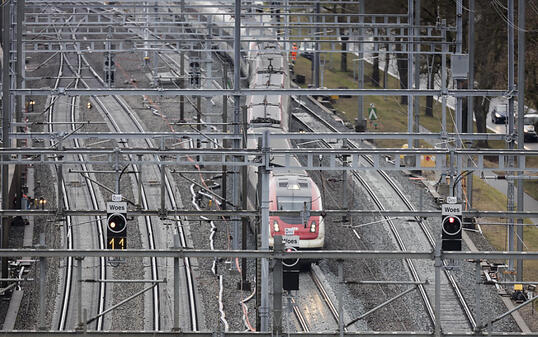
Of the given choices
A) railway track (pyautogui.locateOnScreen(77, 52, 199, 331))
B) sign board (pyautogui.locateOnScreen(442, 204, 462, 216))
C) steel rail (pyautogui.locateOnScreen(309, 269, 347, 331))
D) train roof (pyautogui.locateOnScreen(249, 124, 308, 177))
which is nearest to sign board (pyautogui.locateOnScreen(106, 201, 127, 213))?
railway track (pyautogui.locateOnScreen(77, 52, 199, 331))

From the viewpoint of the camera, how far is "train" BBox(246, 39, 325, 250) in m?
28.0

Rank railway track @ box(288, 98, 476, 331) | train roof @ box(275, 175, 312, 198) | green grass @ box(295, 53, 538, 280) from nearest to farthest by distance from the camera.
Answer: railway track @ box(288, 98, 476, 331), train roof @ box(275, 175, 312, 198), green grass @ box(295, 53, 538, 280)

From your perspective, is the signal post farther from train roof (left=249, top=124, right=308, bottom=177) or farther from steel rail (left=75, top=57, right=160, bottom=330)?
train roof (left=249, top=124, right=308, bottom=177)

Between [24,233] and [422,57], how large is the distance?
24.2m

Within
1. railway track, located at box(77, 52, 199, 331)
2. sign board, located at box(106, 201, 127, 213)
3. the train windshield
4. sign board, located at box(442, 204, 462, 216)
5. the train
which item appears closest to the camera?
sign board, located at box(442, 204, 462, 216)

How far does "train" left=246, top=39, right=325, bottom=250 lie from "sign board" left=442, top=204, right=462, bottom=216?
3.22 m

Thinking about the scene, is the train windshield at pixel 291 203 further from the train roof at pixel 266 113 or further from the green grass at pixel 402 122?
the train roof at pixel 266 113

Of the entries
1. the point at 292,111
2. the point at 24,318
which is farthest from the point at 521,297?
the point at 292,111

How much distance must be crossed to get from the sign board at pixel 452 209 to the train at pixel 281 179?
3.22 metres

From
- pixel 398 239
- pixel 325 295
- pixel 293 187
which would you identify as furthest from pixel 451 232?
pixel 398 239

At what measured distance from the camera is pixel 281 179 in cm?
2906

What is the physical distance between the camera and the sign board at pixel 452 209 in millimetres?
19891

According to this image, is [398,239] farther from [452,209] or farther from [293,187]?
[452,209]

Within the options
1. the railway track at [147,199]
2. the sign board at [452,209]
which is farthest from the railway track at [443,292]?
the railway track at [147,199]
